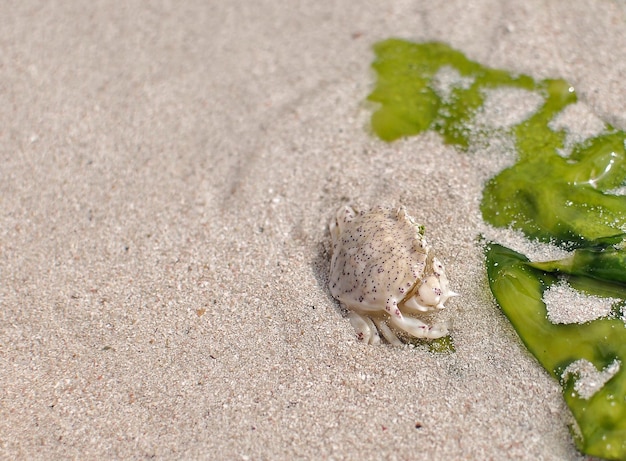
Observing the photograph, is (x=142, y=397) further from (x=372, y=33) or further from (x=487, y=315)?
(x=372, y=33)

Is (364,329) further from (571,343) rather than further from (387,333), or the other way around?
(571,343)

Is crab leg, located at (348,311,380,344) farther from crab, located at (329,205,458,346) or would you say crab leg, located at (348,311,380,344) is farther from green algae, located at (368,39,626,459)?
green algae, located at (368,39,626,459)

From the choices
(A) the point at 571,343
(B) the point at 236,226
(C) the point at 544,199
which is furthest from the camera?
(B) the point at 236,226

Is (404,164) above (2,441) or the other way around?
above

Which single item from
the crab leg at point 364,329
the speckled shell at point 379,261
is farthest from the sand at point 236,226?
the speckled shell at point 379,261

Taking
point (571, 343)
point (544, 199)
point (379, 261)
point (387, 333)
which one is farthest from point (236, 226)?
point (571, 343)

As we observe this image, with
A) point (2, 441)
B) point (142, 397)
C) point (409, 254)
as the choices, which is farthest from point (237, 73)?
point (2, 441)
